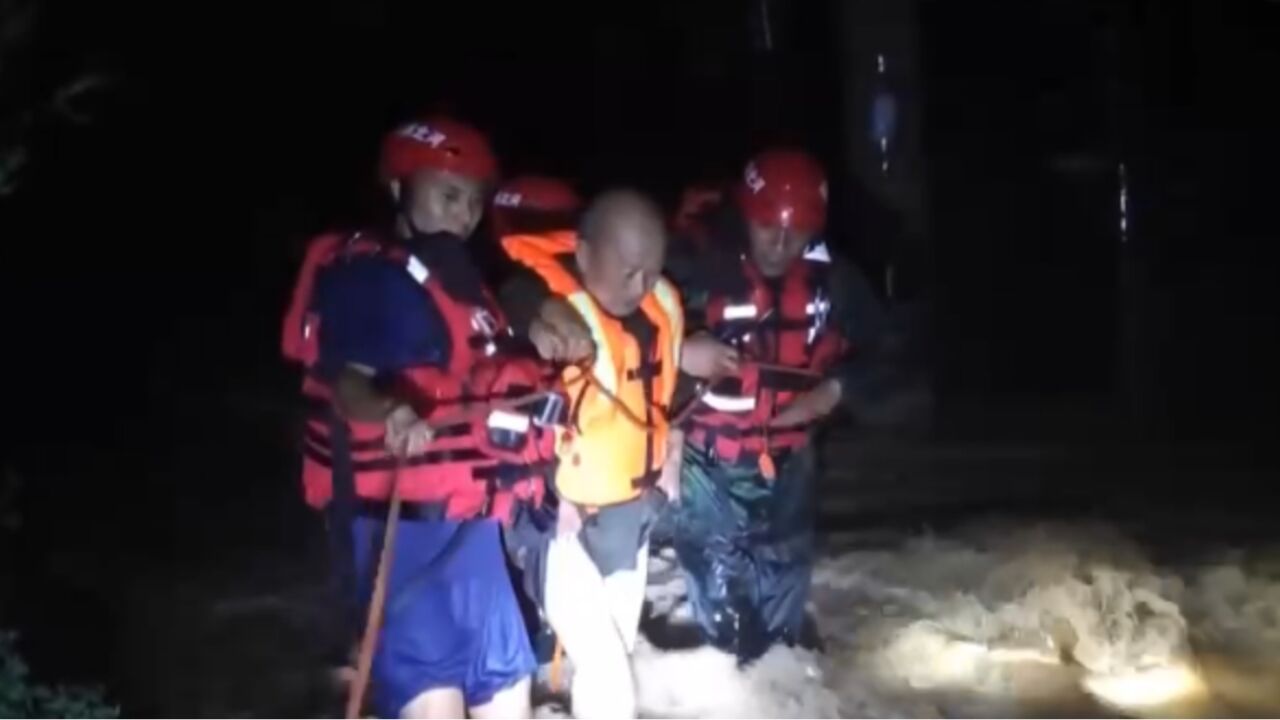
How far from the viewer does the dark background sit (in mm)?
6961

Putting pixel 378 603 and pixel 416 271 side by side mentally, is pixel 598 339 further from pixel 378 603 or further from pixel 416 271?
pixel 378 603

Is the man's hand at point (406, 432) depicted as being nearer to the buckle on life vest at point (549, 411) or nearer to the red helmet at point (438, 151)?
the buckle on life vest at point (549, 411)

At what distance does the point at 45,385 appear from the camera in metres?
7.30

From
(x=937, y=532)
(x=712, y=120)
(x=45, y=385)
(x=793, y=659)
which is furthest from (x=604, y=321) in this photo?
(x=712, y=120)

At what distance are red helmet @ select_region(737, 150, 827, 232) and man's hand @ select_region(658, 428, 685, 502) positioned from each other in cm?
55

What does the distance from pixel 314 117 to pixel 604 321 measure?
15.3ft

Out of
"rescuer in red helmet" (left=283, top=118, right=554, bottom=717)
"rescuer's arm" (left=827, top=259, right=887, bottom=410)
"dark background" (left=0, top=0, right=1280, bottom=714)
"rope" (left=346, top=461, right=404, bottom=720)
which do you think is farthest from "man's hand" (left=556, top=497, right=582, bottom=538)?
"dark background" (left=0, top=0, right=1280, bottom=714)

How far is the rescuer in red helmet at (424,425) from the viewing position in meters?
4.01

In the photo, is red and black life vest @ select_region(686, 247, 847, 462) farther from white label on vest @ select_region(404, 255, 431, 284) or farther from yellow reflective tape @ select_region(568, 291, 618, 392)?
white label on vest @ select_region(404, 255, 431, 284)

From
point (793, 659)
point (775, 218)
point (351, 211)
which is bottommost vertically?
point (793, 659)

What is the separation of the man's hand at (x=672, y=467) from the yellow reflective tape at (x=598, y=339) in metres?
0.35

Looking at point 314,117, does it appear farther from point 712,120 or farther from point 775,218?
point 775,218

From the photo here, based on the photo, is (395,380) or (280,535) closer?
(395,380)

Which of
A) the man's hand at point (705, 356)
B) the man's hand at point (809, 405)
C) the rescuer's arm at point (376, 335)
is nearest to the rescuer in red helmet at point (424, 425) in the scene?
the rescuer's arm at point (376, 335)
